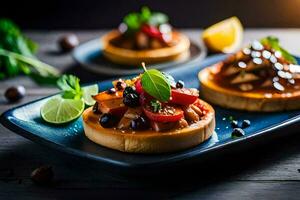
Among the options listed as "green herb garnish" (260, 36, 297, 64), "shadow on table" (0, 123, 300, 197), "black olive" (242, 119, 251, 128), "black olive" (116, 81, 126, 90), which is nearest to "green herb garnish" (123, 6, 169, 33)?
"green herb garnish" (260, 36, 297, 64)

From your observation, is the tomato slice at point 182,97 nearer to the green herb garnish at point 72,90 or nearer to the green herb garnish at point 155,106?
the green herb garnish at point 155,106

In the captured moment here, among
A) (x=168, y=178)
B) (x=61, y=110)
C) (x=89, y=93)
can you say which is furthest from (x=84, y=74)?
(x=168, y=178)

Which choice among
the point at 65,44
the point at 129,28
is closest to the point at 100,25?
the point at 65,44

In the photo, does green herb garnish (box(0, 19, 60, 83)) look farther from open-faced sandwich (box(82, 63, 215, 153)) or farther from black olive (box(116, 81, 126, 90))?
open-faced sandwich (box(82, 63, 215, 153))

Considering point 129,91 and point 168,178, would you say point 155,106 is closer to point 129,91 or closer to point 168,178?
Answer: point 129,91

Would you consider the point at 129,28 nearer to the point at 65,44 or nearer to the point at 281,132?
the point at 65,44

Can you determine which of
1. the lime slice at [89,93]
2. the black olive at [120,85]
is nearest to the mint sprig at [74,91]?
the lime slice at [89,93]
